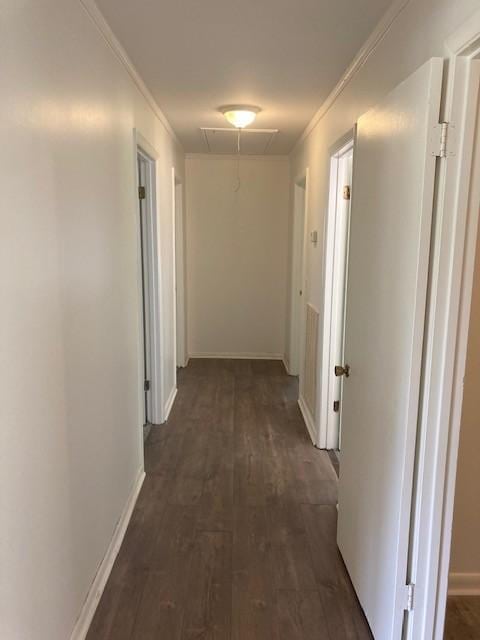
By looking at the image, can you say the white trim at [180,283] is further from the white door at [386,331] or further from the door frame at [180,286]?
the white door at [386,331]

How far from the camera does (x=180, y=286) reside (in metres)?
5.31

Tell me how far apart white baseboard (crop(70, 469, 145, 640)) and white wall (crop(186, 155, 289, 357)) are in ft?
10.6

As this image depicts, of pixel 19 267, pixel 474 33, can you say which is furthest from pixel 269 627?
pixel 474 33

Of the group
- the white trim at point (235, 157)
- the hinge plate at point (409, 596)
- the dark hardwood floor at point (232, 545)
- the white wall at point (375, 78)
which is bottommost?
the dark hardwood floor at point (232, 545)

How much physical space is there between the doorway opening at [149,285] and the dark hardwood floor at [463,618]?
2.15m

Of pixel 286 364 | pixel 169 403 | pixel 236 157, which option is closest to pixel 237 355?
A: pixel 286 364

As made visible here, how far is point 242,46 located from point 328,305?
5.40 ft

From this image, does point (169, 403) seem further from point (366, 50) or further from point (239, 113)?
point (366, 50)

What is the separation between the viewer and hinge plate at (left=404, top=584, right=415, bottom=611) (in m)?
1.57

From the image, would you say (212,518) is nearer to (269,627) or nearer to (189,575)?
(189,575)

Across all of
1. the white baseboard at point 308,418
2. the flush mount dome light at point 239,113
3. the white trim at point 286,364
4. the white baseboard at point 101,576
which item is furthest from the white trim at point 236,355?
the white baseboard at point 101,576

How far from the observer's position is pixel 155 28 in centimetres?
204

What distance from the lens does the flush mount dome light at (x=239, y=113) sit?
3269 mm

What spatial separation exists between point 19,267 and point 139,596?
1493 millimetres
